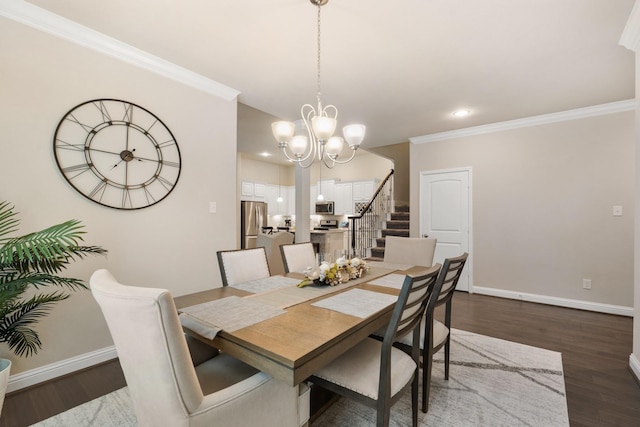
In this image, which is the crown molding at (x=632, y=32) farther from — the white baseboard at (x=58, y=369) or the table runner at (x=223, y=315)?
the white baseboard at (x=58, y=369)

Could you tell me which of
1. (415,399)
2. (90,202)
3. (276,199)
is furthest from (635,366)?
(276,199)

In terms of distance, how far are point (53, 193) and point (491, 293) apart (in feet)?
17.4

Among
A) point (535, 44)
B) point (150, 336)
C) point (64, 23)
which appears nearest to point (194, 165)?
point (64, 23)

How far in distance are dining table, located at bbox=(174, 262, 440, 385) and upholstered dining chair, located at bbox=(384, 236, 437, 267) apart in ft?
3.16

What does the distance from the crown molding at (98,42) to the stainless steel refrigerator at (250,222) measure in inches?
165

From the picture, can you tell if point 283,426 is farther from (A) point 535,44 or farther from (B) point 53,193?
(A) point 535,44

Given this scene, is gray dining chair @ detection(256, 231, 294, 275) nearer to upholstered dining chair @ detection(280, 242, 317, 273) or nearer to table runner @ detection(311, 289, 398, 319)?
upholstered dining chair @ detection(280, 242, 317, 273)

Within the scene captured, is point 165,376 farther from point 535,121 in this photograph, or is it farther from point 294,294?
point 535,121

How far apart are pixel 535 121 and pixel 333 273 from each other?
4.00 meters

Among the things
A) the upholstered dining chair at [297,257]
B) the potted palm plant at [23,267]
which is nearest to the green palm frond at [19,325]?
the potted palm plant at [23,267]

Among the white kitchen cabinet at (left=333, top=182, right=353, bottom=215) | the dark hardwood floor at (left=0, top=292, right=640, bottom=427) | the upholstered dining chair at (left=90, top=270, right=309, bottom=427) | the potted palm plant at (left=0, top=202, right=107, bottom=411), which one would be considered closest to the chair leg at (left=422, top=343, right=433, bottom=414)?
the dark hardwood floor at (left=0, top=292, right=640, bottom=427)

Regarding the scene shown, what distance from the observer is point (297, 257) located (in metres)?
2.69

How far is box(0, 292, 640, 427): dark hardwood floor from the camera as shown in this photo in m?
1.86

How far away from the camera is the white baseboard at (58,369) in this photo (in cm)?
203
